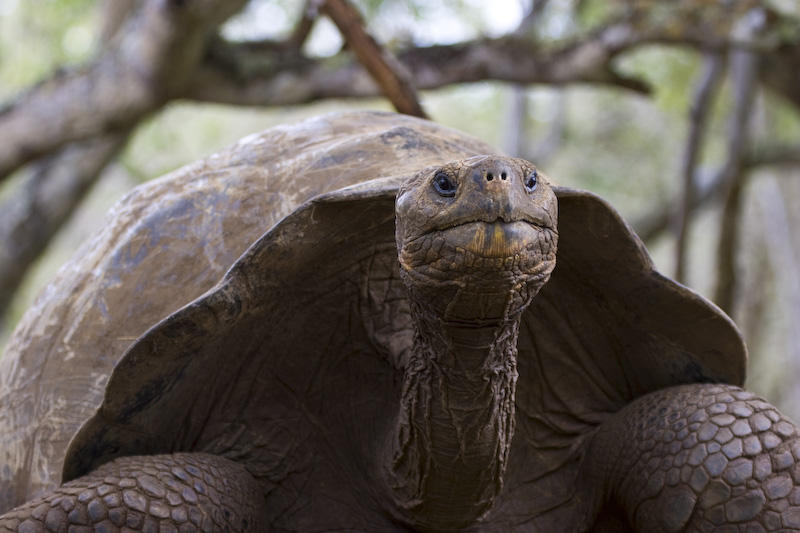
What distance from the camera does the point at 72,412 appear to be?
8.01ft

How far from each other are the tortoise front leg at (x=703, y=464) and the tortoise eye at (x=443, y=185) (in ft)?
3.38

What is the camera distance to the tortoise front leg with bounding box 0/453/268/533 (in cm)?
196

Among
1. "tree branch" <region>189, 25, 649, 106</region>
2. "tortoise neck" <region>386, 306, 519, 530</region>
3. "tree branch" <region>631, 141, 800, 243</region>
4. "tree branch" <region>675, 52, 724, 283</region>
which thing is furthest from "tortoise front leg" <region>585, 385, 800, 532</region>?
"tree branch" <region>631, 141, 800, 243</region>

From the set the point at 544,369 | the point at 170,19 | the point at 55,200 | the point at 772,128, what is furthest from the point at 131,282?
the point at 772,128

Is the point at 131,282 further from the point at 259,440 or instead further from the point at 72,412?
the point at 259,440

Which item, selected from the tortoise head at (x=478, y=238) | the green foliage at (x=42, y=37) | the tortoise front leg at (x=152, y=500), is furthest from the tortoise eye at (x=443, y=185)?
the green foliage at (x=42, y=37)

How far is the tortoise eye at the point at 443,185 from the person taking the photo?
1622 millimetres

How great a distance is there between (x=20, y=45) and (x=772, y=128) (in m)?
11.0

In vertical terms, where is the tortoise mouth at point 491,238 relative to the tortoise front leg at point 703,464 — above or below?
above

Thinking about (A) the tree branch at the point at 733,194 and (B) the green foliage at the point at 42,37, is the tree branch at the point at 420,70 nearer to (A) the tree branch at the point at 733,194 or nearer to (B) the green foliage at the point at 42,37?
(A) the tree branch at the point at 733,194

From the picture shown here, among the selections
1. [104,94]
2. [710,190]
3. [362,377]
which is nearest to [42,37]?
[104,94]

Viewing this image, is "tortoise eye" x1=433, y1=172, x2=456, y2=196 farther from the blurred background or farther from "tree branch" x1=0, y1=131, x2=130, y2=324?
"tree branch" x1=0, y1=131, x2=130, y2=324

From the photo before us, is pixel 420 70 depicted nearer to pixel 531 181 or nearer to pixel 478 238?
pixel 531 181

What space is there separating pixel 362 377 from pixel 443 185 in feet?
2.88
